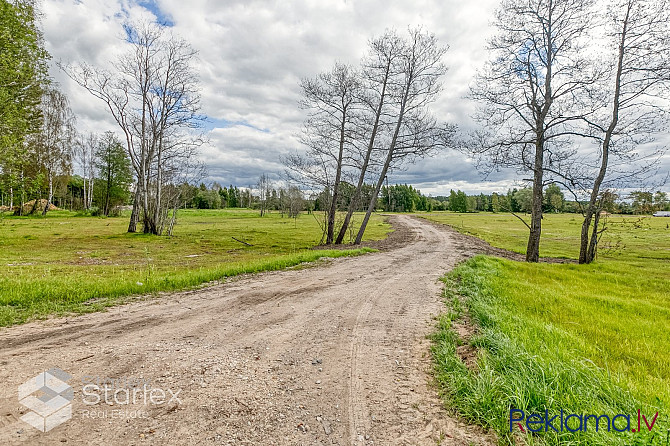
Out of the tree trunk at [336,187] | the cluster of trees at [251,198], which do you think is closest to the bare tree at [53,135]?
the cluster of trees at [251,198]

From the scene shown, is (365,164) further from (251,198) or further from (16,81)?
(251,198)

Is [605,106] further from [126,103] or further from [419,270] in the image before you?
[126,103]

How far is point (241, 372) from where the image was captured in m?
3.20

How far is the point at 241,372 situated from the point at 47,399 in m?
1.62

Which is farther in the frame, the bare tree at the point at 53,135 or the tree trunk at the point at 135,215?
the bare tree at the point at 53,135

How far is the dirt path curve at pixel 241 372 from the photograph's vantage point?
7.59 ft

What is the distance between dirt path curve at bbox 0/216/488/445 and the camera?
7.59 ft

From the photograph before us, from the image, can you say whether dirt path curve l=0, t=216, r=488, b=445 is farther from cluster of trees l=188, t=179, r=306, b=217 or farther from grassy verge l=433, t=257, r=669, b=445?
cluster of trees l=188, t=179, r=306, b=217

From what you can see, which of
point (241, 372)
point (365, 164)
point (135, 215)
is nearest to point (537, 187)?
point (365, 164)

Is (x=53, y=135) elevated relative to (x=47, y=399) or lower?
elevated

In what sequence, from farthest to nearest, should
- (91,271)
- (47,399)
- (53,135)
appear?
(53,135)
(91,271)
(47,399)

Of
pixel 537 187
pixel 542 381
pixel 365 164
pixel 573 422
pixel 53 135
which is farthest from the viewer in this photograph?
pixel 53 135

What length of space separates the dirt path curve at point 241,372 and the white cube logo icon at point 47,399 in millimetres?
60

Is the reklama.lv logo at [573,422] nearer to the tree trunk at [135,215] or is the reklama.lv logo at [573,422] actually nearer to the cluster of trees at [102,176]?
the tree trunk at [135,215]
